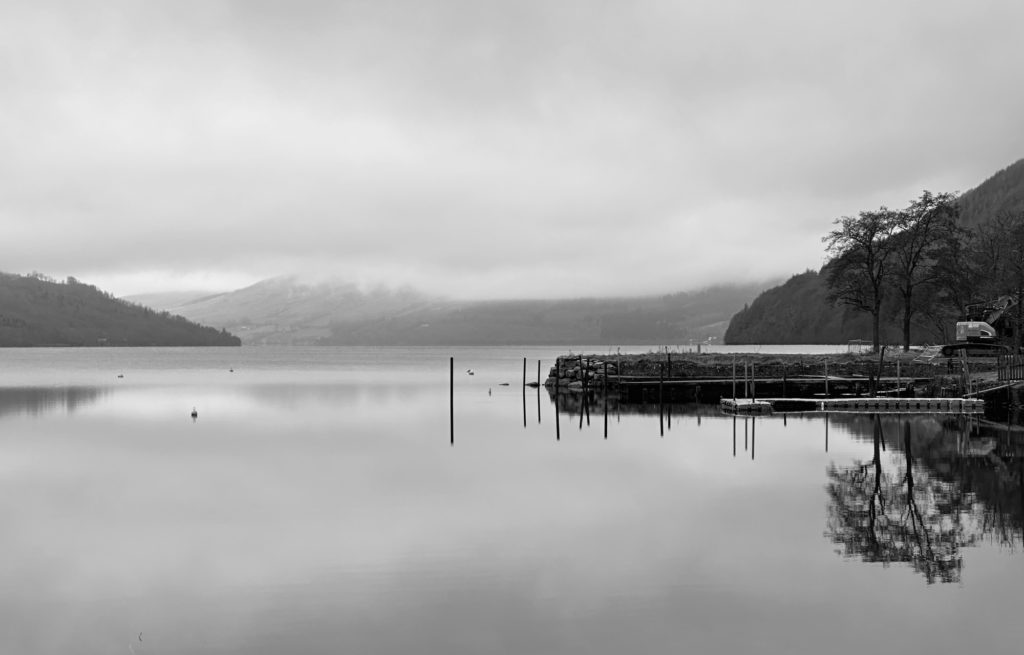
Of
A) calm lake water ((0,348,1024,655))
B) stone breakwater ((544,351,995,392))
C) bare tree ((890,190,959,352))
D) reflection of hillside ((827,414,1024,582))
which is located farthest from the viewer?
bare tree ((890,190,959,352))

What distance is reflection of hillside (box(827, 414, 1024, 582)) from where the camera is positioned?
72.2ft

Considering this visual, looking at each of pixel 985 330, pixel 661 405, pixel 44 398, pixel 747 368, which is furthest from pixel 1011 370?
pixel 44 398

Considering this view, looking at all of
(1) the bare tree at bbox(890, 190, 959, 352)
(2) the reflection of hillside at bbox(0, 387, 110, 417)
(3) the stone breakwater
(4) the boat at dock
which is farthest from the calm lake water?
(1) the bare tree at bbox(890, 190, 959, 352)

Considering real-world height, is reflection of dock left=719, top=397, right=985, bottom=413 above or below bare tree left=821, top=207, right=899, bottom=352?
below

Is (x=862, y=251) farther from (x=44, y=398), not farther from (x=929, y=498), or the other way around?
(x=44, y=398)

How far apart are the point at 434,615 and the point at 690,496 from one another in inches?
600

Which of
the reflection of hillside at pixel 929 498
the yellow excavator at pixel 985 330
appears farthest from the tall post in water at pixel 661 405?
the yellow excavator at pixel 985 330

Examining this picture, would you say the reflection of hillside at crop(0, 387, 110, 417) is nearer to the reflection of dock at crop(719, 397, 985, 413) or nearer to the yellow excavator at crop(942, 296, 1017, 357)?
the reflection of dock at crop(719, 397, 985, 413)

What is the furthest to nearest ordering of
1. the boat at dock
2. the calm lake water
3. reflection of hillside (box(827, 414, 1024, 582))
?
1. the boat at dock
2. reflection of hillside (box(827, 414, 1024, 582))
3. the calm lake water

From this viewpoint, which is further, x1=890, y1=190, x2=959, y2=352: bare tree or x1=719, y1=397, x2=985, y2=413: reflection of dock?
x1=890, y1=190, x2=959, y2=352: bare tree

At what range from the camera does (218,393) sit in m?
88.4

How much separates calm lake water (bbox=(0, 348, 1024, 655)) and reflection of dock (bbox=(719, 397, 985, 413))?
768 centimetres

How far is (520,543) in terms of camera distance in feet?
76.0

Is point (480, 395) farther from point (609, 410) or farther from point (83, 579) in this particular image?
point (83, 579)
